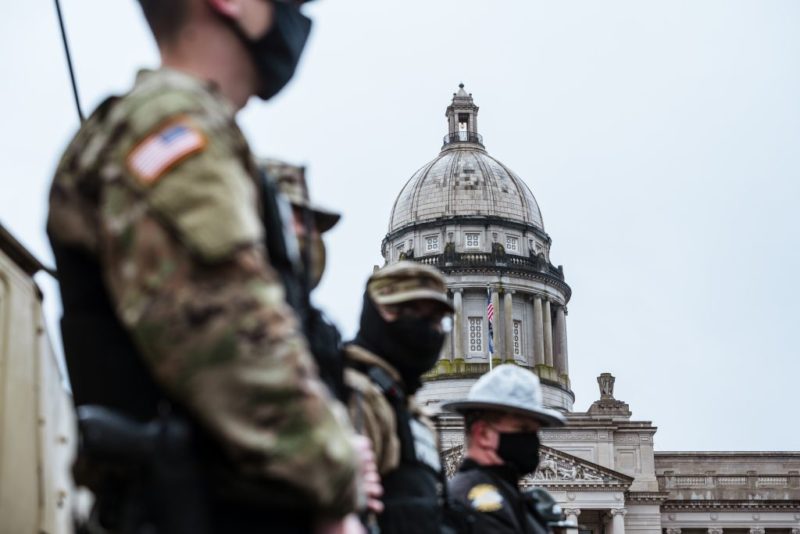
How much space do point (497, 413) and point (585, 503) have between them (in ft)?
169

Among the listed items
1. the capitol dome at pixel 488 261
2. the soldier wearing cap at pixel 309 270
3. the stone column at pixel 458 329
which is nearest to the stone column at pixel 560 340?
the capitol dome at pixel 488 261

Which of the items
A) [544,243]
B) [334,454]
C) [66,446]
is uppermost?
[544,243]

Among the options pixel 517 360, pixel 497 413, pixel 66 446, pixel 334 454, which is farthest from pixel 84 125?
pixel 517 360

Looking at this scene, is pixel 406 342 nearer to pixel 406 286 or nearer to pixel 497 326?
pixel 406 286

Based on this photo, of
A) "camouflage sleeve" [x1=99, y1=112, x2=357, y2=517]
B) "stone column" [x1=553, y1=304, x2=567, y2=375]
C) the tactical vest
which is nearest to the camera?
"camouflage sleeve" [x1=99, y1=112, x2=357, y2=517]

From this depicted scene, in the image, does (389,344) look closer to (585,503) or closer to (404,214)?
(585,503)

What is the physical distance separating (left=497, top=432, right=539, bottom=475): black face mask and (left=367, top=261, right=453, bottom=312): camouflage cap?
3.67ft

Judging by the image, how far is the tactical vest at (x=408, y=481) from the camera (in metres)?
4.19

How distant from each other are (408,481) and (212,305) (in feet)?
7.70

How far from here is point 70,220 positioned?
2.36 meters

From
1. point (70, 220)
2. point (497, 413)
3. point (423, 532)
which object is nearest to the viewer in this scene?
point (70, 220)

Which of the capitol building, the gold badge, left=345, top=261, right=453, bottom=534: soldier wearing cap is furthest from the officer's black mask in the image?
the capitol building

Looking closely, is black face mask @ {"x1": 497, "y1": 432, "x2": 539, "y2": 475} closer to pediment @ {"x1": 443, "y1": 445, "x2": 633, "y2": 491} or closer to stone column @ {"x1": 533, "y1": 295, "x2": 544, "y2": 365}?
pediment @ {"x1": 443, "y1": 445, "x2": 633, "y2": 491}

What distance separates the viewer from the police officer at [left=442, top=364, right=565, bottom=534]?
5.44m
